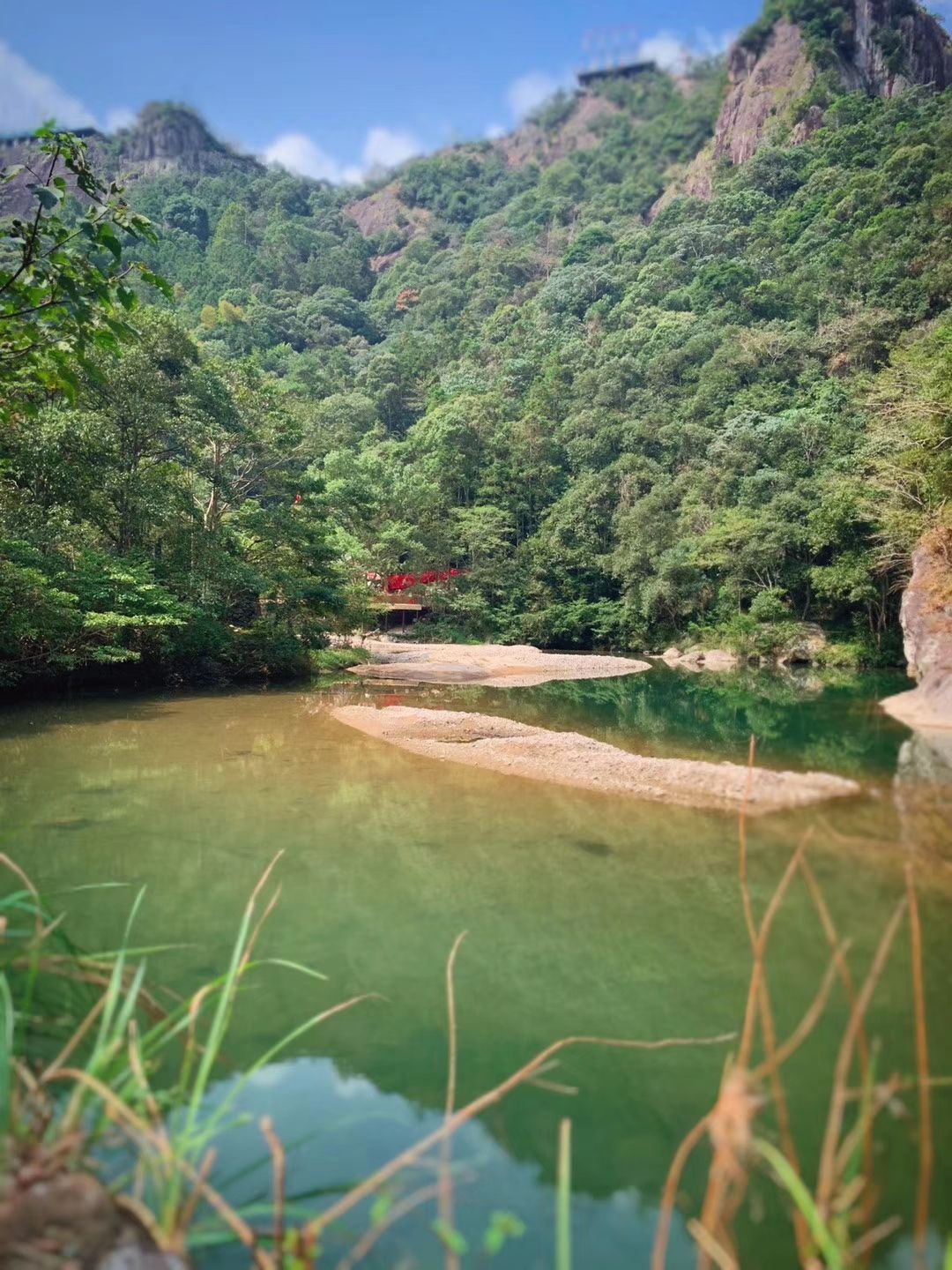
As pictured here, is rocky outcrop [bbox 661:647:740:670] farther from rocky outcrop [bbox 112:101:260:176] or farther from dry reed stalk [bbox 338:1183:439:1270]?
rocky outcrop [bbox 112:101:260:176]

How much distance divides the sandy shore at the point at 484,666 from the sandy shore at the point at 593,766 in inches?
308

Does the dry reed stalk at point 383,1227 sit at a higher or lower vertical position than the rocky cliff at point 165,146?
lower

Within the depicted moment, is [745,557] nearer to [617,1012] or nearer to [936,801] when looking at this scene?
[936,801]

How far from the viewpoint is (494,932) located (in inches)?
210

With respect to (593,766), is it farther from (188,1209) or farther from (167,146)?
(167,146)

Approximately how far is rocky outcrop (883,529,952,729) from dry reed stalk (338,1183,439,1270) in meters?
13.8

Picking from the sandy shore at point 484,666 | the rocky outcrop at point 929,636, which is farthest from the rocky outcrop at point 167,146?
the rocky outcrop at point 929,636

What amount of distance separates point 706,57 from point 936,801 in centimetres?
10659

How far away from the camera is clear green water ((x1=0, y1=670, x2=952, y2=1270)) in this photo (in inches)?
116

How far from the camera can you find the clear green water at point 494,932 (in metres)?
2.94

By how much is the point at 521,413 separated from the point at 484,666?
24337mm

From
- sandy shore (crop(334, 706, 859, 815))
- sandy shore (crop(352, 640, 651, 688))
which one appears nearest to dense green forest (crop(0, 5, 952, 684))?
sandy shore (crop(352, 640, 651, 688))

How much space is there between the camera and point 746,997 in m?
4.32

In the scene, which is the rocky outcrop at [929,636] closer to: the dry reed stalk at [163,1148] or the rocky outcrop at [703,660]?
the rocky outcrop at [703,660]
